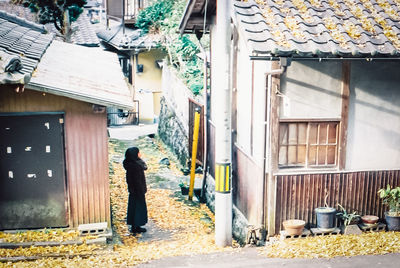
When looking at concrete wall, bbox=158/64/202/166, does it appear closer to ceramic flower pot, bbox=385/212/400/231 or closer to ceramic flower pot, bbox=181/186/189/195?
ceramic flower pot, bbox=181/186/189/195

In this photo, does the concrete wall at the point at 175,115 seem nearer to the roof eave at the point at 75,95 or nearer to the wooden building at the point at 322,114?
the roof eave at the point at 75,95

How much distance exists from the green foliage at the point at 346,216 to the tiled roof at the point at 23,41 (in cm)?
709

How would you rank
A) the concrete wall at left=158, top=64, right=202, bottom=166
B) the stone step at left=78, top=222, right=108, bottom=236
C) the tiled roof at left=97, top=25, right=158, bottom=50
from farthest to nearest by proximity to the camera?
the tiled roof at left=97, top=25, right=158, bottom=50
the concrete wall at left=158, top=64, right=202, bottom=166
the stone step at left=78, top=222, right=108, bottom=236

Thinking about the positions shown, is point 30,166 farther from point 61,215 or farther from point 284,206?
point 284,206

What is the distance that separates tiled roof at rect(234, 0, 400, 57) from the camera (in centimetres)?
839

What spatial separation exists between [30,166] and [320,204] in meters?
6.50

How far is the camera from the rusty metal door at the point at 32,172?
9.80 meters

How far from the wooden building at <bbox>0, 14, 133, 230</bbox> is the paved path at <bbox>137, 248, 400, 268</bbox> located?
2.66 metres

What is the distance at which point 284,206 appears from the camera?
9609mm

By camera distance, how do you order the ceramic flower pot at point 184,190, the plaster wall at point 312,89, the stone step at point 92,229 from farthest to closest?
the ceramic flower pot at point 184,190 < the stone step at point 92,229 < the plaster wall at point 312,89

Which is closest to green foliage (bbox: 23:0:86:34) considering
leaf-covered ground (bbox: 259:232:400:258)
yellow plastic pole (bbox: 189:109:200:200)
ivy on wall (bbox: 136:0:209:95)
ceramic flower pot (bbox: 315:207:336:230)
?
ivy on wall (bbox: 136:0:209:95)

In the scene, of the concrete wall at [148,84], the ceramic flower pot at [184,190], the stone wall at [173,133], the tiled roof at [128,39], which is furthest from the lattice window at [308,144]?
the concrete wall at [148,84]

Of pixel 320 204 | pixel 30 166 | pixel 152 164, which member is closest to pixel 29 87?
pixel 30 166

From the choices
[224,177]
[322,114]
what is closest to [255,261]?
[224,177]
